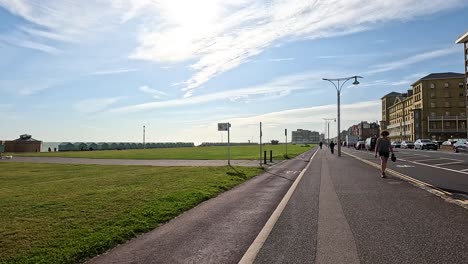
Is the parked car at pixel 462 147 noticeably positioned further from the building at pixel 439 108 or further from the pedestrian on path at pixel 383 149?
the building at pixel 439 108

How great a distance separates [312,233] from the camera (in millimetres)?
6605

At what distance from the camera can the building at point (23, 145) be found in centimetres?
7069

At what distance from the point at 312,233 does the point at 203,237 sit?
5.87ft

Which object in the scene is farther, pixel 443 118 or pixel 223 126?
pixel 443 118

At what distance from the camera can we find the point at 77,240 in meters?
6.34

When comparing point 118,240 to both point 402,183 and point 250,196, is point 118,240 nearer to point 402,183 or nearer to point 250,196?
point 250,196

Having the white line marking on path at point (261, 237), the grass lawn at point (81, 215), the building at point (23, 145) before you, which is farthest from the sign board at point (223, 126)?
the building at point (23, 145)

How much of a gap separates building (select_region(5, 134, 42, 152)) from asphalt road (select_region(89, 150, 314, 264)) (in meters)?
70.7

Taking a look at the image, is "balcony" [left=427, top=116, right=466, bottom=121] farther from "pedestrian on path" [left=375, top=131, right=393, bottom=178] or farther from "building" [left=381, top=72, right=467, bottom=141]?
"pedestrian on path" [left=375, top=131, right=393, bottom=178]

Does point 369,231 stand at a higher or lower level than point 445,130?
lower

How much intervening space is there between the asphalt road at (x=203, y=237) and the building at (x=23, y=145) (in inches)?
2785

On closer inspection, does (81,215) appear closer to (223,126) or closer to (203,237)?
(203,237)

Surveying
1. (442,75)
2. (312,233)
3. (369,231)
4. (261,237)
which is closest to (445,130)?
(442,75)

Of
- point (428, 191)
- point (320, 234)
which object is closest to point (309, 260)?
point (320, 234)
